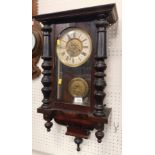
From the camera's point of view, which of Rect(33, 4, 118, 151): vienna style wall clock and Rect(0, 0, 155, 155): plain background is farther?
Rect(33, 4, 118, 151): vienna style wall clock

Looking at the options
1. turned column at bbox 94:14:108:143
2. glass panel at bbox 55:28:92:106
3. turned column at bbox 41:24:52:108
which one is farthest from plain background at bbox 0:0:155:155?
turned column at bbox 41:24:52:108

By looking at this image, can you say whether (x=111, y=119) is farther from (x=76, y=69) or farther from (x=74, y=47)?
(x=74, y=47)

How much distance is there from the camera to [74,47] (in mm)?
1324

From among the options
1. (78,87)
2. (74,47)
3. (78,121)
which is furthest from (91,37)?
(78,121)

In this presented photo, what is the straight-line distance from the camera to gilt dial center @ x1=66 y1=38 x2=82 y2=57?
1308mm

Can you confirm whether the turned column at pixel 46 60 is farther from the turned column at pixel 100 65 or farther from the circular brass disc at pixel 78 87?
the turned column at pixel 100 65

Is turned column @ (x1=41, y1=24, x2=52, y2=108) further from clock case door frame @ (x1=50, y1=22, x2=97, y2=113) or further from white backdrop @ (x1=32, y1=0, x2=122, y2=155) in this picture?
white backdrop @ (x1=32, y1=0, x2=122, y2=155)
